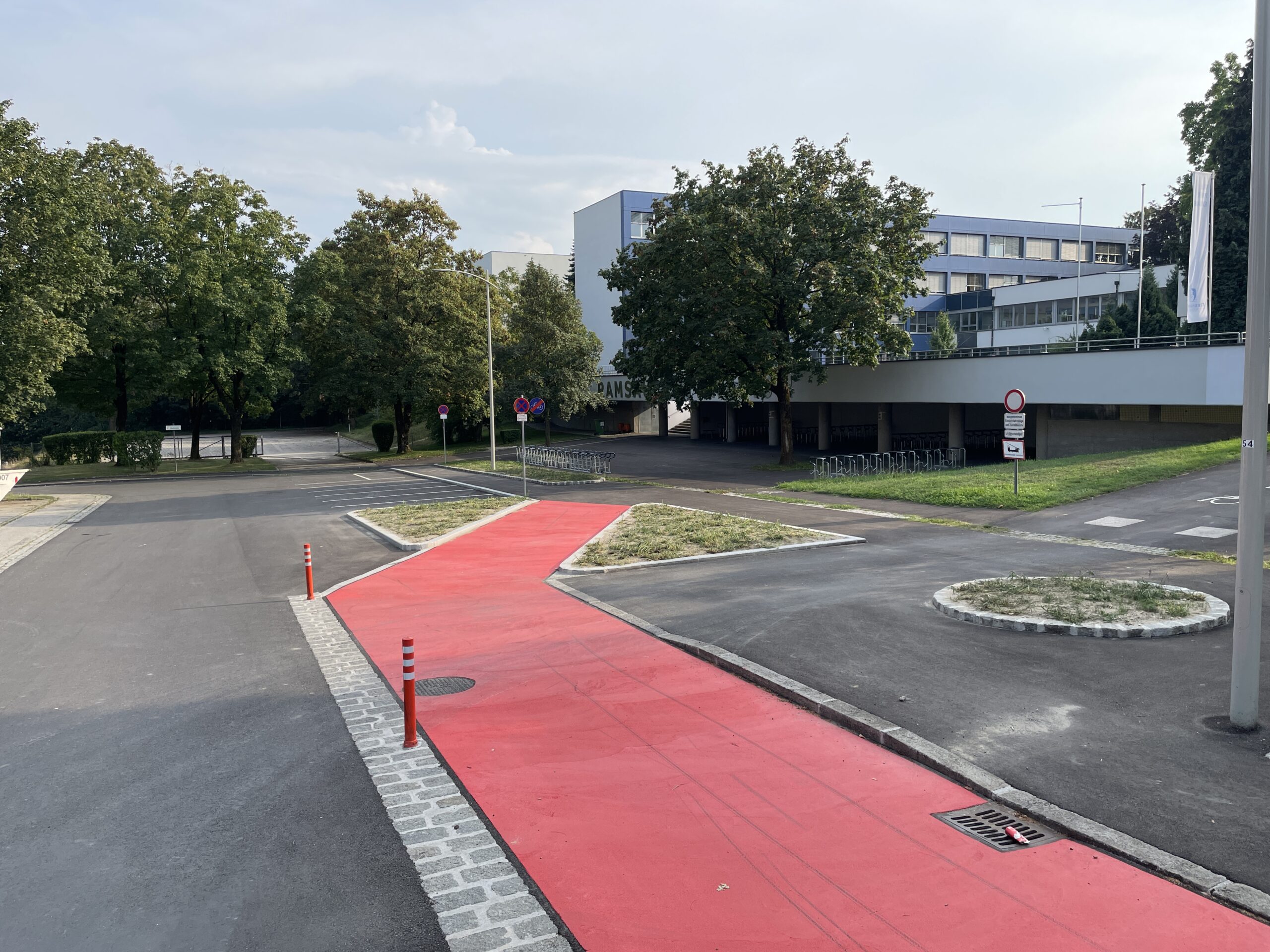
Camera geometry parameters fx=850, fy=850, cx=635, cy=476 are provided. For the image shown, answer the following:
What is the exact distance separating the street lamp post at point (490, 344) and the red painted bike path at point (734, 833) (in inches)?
1132

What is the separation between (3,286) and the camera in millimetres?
28391

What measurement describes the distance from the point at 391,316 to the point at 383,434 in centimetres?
1071

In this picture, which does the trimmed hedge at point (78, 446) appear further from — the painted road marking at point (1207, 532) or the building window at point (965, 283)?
the building window at point (965, 283)

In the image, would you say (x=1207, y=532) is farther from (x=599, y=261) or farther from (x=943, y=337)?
(x=599, y=261)

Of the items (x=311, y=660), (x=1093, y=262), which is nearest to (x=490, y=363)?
(x=311, y=660)

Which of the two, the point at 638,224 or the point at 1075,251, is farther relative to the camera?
the point at 1075,251

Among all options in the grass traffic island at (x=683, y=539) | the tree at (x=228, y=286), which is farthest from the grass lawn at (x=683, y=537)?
the tree at (x=228, y=286)

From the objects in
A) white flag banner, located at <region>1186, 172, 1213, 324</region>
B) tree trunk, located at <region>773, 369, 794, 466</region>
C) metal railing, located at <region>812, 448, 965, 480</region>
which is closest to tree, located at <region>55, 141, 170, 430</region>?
tree trunk, located at <region>773, 369, 794, 466</region>

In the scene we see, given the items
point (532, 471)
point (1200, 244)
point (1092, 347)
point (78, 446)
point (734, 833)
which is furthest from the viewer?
point (78, 446)

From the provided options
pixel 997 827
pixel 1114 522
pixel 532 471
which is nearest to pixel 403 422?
pixel 532 471

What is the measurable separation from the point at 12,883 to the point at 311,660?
5.00 m

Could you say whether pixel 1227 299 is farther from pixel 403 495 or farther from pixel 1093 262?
pixel 1093 262

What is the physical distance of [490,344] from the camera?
3731cm

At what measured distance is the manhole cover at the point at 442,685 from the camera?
8.92 metres
